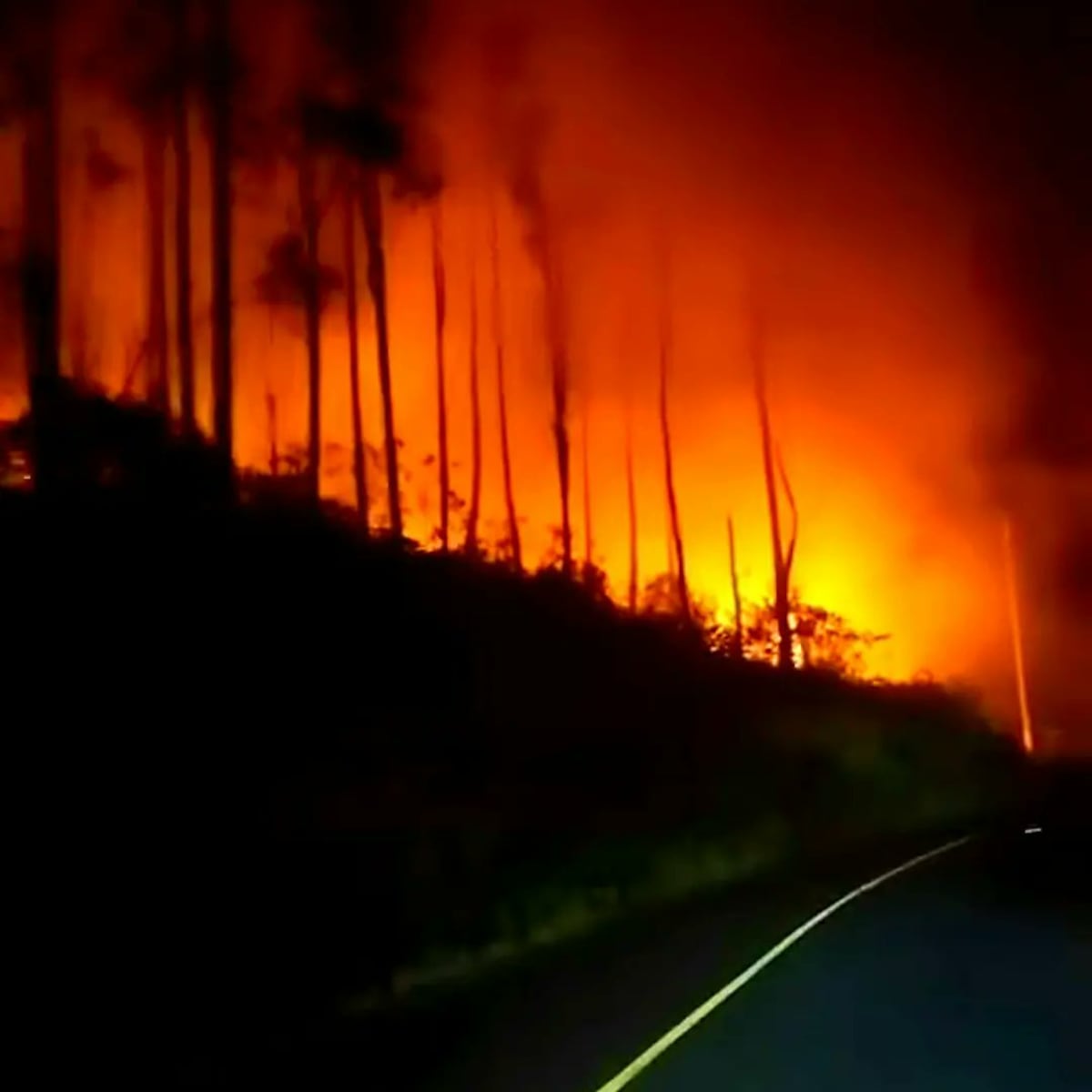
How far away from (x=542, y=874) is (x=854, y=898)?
4341 millimetres

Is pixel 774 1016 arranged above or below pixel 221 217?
below

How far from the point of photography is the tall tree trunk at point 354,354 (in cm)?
3152

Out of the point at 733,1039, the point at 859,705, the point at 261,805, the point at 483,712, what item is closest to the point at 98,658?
the point at 261,805

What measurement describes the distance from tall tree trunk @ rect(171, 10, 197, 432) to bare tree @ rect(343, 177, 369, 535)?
405 centimetres

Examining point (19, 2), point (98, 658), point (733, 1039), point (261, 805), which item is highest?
point (19, 2)

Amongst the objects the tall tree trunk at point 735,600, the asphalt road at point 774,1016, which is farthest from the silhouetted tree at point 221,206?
the tall tree trunk at point 735,600

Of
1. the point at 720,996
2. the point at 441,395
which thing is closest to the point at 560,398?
the point at 441,395

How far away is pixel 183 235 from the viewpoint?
2761 cm

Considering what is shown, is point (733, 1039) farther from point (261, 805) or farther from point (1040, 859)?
point (1040, 859)

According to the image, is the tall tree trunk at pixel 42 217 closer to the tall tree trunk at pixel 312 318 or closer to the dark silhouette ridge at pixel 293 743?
the dark silhouette ridge at pixel 293 743

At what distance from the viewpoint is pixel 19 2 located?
22.5m

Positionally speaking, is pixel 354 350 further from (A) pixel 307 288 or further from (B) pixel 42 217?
(B) pixel 42 217

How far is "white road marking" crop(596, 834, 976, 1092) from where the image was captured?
10.8m

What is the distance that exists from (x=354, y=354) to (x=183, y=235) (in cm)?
494
